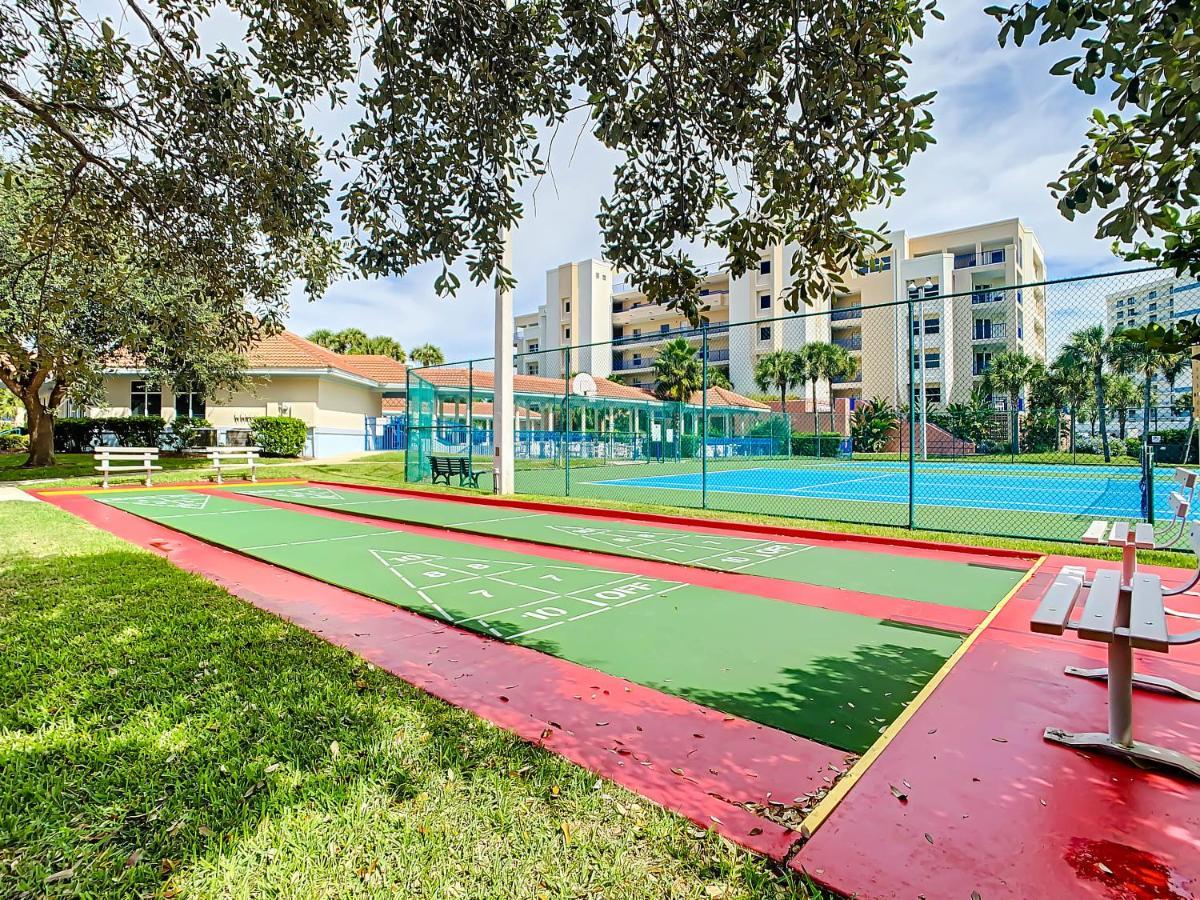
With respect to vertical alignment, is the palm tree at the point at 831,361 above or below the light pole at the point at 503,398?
above

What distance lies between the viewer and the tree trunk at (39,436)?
24109 mm

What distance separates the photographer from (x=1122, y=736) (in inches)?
122

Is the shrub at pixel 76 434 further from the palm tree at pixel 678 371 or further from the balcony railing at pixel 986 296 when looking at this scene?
the palm tree at pixel 678 371

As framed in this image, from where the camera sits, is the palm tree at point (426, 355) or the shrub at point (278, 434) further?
the palm tree at point (426, 355)

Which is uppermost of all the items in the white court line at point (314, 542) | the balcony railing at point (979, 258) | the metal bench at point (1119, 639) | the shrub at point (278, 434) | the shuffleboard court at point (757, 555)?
the balcony railing at point (979, 258)

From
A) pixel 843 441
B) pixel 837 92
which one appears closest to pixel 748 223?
pixel 837 92

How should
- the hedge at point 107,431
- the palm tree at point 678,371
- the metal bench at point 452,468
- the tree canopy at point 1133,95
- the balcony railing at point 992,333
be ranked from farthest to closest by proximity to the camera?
the palm tree at point 678,371, the balcony railing at point 992,333, the hedge at point 107,431, the metal bench at point 452,468, the tree canopy at point 1133,95

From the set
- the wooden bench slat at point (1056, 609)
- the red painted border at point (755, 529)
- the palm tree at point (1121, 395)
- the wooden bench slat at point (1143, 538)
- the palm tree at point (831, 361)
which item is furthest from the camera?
the palm tree at point (831, 361)

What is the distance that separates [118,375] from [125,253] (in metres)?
28.9

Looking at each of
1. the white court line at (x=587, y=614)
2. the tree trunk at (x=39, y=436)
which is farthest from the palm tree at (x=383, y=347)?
the white court line at (x=587, y=614)

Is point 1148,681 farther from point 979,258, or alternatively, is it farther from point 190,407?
point 979,258

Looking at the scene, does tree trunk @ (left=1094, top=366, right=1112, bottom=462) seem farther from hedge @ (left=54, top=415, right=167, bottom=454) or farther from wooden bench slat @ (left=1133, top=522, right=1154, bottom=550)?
hedge @ (left=54, top=415, right=167, bottom=454)

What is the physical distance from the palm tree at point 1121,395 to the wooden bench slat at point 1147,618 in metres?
10.7

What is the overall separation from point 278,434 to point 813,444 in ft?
100
